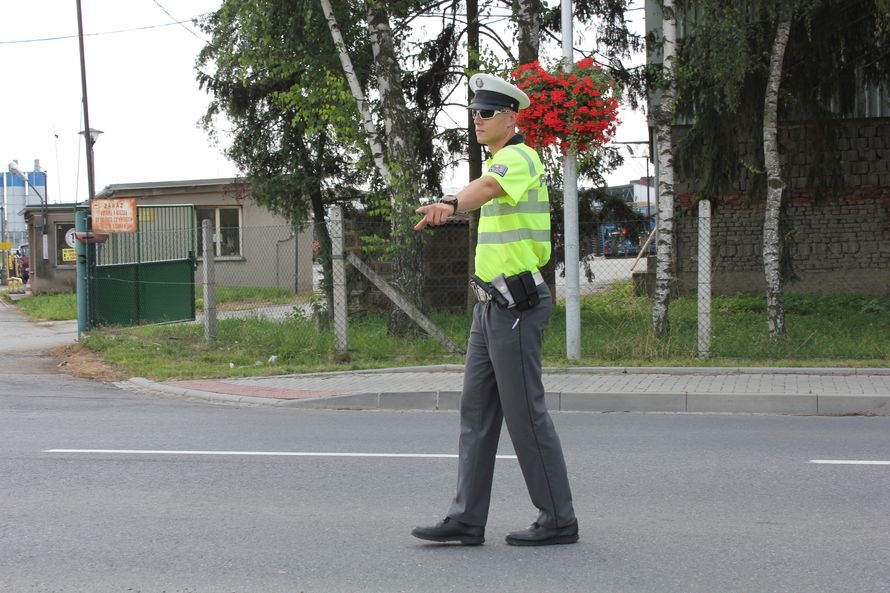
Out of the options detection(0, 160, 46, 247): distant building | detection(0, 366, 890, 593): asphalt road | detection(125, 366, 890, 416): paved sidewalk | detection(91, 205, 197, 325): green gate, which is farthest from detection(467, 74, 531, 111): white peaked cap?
detection(0, 160, 46, 247): distant building

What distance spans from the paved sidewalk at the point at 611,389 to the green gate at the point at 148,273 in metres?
5.56

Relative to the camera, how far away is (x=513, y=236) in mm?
4629

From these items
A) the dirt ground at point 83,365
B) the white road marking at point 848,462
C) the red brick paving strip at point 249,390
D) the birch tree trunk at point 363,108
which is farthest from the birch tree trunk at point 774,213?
the dirt ground at point 83,365

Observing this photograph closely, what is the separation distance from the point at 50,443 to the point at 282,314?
294 inches

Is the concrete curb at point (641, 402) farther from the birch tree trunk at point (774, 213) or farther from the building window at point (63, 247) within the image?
the building window at point (63, 247)

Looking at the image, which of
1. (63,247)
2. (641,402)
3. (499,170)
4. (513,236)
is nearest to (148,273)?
A: (641,402)

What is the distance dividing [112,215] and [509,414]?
13.4m

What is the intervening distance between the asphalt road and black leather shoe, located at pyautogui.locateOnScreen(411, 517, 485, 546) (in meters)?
0.06

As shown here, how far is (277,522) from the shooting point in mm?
5441

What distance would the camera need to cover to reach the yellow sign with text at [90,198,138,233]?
1658cm

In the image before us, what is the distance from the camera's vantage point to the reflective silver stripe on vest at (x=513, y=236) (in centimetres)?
463

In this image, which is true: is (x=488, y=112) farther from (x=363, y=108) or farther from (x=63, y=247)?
(x=63, y=247)

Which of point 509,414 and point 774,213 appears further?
point 774,213

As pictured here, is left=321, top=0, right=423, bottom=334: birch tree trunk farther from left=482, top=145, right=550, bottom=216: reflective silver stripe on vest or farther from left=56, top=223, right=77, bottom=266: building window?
left=56, top=223, right=77, bottom=266: building window
